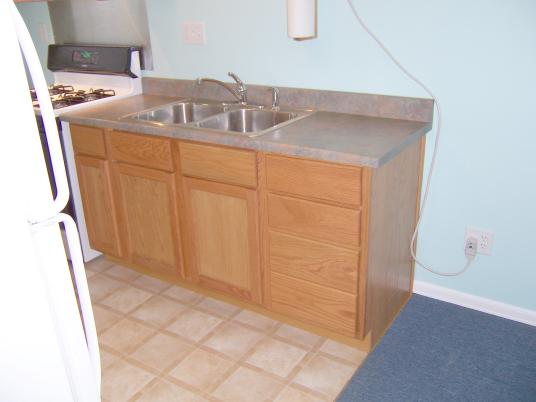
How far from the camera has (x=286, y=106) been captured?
2623 mm

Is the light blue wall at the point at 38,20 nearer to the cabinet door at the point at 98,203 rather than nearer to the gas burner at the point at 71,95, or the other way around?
the gas burner at the point at 71,95

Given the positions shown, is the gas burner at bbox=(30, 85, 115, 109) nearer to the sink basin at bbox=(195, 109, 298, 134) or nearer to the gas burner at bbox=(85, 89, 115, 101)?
the gas burner at bbox=(85, 89, 115, 101)

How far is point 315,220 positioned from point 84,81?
1.94 m

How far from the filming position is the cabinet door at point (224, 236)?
7.39 feet

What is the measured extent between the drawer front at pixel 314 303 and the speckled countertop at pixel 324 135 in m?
0.56

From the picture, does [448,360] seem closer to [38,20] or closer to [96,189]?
[96,189]

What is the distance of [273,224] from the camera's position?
2176 mm

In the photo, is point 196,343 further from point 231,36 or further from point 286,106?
point 231,36

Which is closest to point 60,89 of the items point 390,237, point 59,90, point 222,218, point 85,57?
point 59,90

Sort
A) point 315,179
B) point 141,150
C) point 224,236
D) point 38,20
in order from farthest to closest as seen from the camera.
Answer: point 38,20 < point 141,150 < point 224,236 < point 315,179

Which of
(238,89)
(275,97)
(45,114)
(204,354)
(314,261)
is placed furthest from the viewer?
(238,89)

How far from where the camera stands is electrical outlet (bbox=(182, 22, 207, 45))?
A: 2.78 meters

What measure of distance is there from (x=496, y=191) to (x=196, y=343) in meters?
1.43

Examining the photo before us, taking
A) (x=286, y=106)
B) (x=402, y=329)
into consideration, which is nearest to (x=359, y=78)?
(x=286, y=106)
